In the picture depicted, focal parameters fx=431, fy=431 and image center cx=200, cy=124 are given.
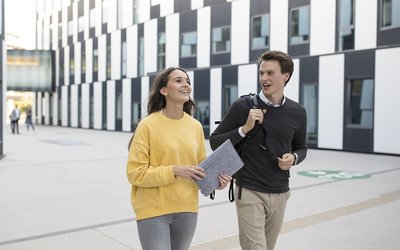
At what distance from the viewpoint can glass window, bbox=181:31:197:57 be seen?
25.2 meters

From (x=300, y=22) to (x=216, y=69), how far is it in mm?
5643

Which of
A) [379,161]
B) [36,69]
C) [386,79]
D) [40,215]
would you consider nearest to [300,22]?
[386,79]

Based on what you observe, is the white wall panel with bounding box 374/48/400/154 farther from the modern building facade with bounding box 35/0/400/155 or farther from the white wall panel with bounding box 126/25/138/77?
the white wall panel with bounding box 126/25/138/77

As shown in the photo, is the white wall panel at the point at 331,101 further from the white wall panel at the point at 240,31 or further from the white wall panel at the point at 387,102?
the white wall panel at the point at 240,31

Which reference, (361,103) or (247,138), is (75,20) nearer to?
(361,103)

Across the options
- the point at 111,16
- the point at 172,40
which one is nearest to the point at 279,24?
the point at 172,40

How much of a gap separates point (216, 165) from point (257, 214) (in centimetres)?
56

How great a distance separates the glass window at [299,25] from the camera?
62.7 feet

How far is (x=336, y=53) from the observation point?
17859 millimetres

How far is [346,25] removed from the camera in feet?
58.0

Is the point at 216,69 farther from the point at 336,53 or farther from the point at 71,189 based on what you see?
the point at 71,189

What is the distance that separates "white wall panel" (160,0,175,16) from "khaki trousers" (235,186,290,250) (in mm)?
25001

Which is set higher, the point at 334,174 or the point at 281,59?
the point at 281,59

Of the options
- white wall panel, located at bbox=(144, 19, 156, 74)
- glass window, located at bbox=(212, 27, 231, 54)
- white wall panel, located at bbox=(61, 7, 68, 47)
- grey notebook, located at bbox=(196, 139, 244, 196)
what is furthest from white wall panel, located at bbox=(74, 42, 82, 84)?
grey notebook, located at bbox=(196, 139, 244, 196)
